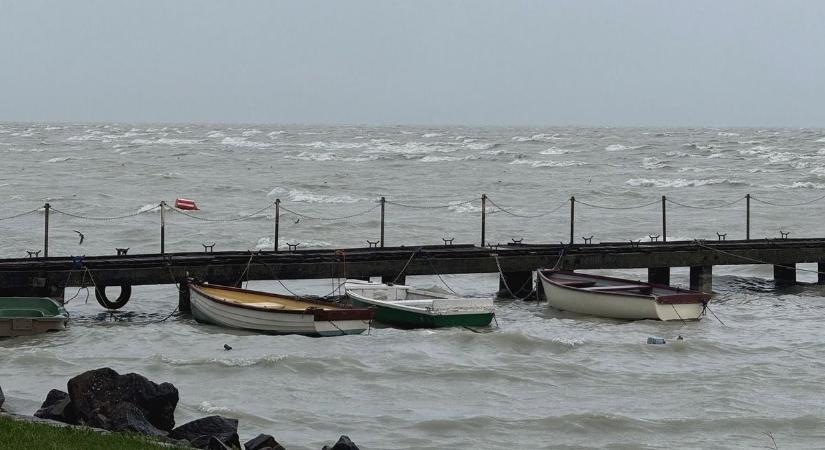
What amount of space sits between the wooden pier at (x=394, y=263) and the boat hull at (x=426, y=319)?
1.94m

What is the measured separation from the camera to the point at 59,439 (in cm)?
1236

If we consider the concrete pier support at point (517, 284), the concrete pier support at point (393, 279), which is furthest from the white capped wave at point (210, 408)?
the concrete pier support at point (517, 284)

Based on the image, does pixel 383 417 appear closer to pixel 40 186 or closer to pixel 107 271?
pixel 107 271

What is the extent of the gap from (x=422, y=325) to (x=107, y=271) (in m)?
6.92

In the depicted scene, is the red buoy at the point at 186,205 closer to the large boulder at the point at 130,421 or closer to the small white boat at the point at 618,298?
the small white boat at the point at 618,298

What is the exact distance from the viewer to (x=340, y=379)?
67.2 feet

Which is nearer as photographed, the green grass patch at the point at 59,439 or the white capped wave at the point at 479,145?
the green grass patch at the point at 59,439

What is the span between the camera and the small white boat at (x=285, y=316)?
24.3 m

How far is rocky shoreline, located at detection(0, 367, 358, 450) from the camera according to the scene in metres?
14.0

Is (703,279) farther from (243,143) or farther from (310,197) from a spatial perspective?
(243,143)

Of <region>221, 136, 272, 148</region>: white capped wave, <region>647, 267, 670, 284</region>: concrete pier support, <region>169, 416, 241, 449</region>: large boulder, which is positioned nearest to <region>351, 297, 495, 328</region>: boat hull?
<region>647, 267, 670, 284</region>: concrete pier support

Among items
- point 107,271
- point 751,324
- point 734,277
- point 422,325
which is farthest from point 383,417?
point 734,277

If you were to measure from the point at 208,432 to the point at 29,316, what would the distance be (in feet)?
36.1

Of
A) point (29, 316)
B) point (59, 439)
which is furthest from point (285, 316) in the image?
point (59, 439)
